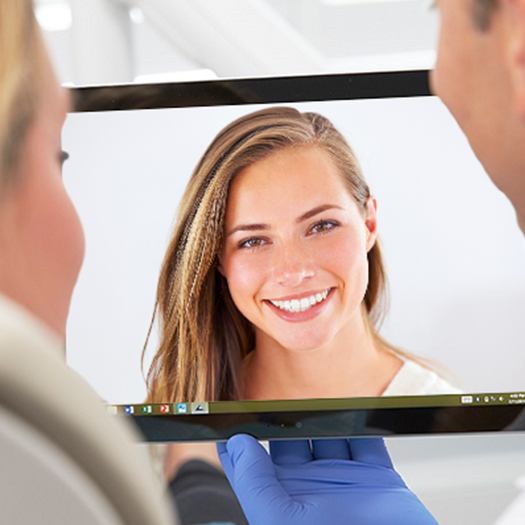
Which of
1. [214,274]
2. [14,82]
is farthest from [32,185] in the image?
[214,274]

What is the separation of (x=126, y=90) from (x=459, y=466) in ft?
2.19

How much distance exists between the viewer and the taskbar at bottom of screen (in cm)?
108

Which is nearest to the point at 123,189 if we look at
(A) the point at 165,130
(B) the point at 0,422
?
(A) the point at 165,130

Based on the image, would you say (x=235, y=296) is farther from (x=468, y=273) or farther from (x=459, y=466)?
(x=459, y=466)

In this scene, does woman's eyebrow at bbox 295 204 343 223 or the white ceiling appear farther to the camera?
the white ceiling

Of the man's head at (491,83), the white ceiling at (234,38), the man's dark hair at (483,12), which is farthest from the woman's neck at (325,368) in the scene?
the white ceiling at (234,38)

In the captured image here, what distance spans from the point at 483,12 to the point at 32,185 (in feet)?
1.92

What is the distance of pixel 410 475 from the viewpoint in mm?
1218

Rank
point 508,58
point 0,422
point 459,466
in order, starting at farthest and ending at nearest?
point 459,466
point 508,58
point 0,422

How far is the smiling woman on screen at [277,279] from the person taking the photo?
108cm

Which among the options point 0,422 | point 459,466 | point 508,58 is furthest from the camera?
point 459,466

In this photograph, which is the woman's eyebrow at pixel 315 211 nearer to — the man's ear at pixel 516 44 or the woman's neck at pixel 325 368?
the woman's neck at pixel 325 368

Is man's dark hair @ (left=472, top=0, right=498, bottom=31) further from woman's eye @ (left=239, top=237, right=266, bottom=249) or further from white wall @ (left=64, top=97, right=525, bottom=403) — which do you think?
woman's eye @ (left=239, top=237, right=266, bottom=249)

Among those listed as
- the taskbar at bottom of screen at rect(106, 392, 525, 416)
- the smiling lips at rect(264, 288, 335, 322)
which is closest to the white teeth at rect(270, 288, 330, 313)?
the smiling lips at rect(264, 288, 335, 322)
